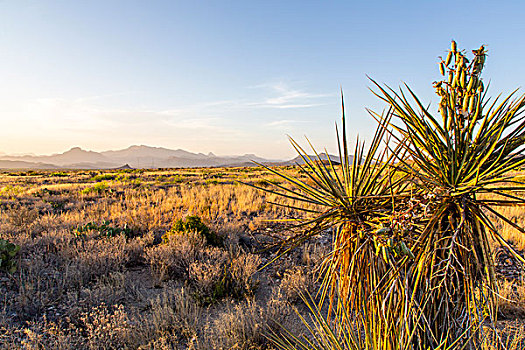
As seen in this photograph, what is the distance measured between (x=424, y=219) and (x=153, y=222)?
25.8 ft

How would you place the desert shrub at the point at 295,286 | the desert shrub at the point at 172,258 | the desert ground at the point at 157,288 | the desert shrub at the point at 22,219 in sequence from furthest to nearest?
the desert shrub at the point at 22,219
the desert shrub at the point at 172,258
the desert shrub at the point at 295,286
the desert ground at the point at 157,288

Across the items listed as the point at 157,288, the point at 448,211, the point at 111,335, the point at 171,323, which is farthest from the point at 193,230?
the point at 448,211

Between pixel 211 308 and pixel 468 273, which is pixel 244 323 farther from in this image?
pixel 468 273

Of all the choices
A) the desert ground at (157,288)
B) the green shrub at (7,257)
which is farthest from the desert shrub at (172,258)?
the green shrub at (7,257)

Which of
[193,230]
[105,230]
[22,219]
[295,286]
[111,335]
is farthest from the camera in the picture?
[22,219]

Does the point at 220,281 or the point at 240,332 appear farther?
the point at 220,281

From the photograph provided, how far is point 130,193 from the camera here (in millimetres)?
13336

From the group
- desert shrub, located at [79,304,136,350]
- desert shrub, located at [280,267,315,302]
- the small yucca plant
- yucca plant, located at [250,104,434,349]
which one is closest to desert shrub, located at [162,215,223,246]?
desert shrub, located at [280,267,315,302]

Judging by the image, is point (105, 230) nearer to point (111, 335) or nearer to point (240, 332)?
point (111, 335)

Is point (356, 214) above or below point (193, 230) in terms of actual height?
above

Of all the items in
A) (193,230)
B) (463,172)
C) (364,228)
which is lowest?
(193,230)

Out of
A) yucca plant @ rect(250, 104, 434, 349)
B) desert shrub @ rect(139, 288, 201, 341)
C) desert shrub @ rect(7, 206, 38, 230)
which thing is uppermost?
yucca plant @ rect(250, 104, 434, 349)

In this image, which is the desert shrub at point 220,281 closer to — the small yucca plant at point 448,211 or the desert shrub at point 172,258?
the desert shrub at point 172,258

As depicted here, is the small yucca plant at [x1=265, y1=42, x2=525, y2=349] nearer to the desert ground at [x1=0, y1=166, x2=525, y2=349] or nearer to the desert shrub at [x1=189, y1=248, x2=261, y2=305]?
the desert ground at [x1=0, y1=166, x2=525, y2=349]
